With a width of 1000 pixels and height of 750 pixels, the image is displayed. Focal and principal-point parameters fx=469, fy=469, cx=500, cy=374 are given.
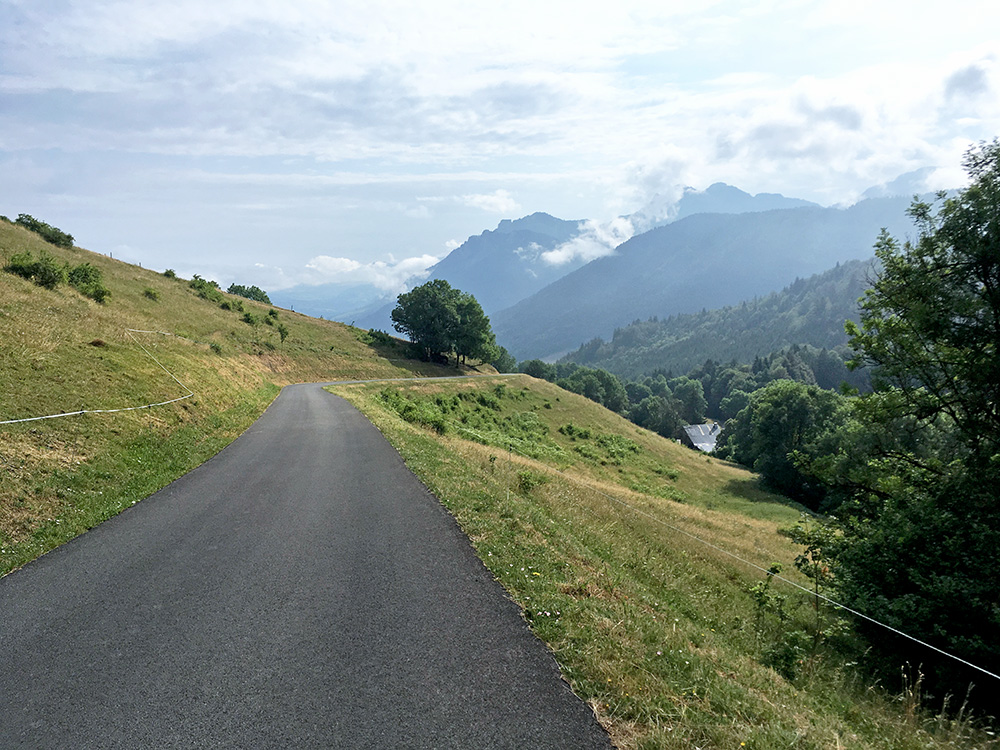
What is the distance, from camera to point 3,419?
12555mm

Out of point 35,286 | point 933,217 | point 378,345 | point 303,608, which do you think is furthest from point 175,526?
point 378,345

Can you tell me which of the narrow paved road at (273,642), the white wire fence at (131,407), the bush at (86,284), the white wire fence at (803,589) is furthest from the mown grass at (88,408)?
the white wire fence at (803,589)

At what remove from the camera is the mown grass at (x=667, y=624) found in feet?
15.6

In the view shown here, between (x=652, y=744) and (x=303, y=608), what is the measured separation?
4.95 meters

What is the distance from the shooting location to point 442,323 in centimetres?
9038

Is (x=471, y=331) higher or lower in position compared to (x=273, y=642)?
higher

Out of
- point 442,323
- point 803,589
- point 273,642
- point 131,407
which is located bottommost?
point 131,407

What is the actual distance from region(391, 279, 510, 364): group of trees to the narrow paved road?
80040 millimetres

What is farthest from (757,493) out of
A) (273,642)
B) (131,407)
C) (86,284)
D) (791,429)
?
(86,284)

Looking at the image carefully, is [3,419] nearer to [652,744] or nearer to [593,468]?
[652,744]

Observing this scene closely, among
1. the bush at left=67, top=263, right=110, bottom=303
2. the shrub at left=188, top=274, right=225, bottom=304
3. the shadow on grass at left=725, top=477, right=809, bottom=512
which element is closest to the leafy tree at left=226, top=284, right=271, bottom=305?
the shrub at left=188, top=274, right=225, bottom=304

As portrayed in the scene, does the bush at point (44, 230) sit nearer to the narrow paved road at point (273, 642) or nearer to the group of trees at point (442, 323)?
the group of trees at point (442, 323)

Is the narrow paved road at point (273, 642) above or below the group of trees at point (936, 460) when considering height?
below

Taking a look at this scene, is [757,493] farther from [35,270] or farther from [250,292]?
[250,292]
